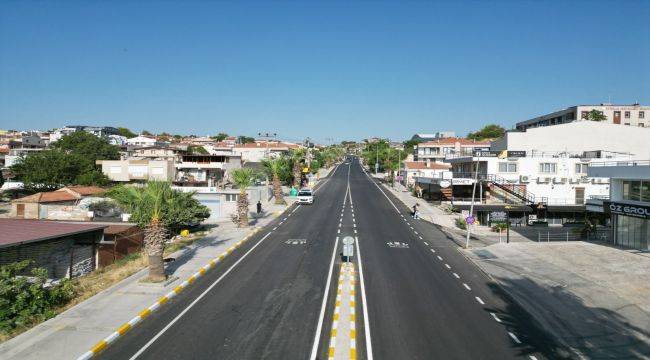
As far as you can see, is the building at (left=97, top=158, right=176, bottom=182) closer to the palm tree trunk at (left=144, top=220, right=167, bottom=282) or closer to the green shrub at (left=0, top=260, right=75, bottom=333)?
the palm tree trunk at (left=144, top=220, right=167, bottom=282)

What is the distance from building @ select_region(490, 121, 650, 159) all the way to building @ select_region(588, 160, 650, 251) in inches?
1329

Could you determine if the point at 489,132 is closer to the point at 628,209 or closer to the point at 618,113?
the point at 618,113

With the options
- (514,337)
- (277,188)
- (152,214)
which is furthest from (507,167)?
(152,214)

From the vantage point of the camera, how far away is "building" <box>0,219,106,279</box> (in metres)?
20.1

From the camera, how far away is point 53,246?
22.6m

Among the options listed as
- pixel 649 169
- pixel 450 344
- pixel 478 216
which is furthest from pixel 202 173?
pixel 450 344

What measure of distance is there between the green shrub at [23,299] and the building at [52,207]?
782 inches

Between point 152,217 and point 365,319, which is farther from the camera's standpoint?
point 152,217

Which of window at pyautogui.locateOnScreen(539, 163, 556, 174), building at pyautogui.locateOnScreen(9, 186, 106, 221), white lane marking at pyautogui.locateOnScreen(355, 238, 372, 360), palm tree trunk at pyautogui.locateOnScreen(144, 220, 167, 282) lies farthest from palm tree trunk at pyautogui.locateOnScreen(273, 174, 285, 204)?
palm tree trunk at pyautogui.locateOnScreen(144, 220, 167, 282)

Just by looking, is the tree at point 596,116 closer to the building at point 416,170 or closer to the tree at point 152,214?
the building at point 416,170

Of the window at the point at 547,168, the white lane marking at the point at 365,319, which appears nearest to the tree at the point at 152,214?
the white lane marking at the point at 365,319

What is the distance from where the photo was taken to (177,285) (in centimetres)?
2073

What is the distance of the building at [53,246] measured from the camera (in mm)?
20125

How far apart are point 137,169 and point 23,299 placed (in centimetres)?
6134
